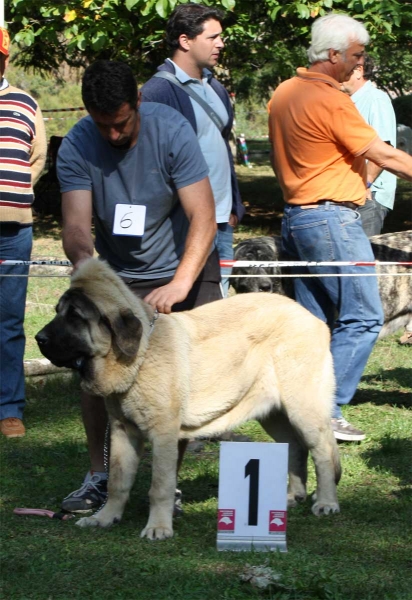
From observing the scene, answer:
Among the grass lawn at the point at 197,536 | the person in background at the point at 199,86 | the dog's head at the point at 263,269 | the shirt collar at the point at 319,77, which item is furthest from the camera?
the dog's head at the point at 263,269

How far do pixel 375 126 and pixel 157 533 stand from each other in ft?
14.3

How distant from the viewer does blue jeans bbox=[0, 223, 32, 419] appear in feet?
19.8

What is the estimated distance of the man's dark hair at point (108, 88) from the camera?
4094mm

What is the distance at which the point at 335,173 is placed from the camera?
18.1 ft

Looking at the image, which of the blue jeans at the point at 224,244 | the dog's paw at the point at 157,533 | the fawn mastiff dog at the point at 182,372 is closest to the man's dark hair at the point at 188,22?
the blue jeans at the point at 224,244

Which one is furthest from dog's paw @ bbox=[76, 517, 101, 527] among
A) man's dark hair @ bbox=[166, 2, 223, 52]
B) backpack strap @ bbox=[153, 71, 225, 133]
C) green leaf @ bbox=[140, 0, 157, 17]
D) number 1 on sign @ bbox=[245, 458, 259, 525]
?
green leaf @ bbox=[140, 0, 157, 17]

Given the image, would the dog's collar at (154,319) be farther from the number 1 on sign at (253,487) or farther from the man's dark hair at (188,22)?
the man's dark hair at (188,22)

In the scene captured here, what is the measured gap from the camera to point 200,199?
4441 millimetres

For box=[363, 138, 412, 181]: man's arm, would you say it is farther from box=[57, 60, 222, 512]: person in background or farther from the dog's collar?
the dog's collar

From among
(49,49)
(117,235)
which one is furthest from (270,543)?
(49,49)

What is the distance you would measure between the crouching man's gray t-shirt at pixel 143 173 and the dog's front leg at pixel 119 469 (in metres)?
0.82

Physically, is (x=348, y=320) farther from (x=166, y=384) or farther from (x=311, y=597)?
(x=311, y=597)

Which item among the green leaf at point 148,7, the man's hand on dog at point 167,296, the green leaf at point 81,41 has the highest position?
the green leaf at point 148,7

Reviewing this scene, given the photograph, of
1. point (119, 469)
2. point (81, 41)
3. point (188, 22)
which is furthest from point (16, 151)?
point (81, 41)
